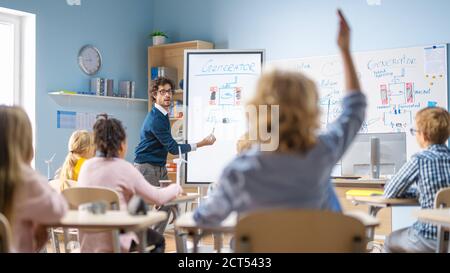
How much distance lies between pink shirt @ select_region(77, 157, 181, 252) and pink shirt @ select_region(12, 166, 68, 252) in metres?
0.76

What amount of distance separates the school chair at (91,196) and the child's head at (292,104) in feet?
3.39

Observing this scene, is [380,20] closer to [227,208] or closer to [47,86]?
[47,86]

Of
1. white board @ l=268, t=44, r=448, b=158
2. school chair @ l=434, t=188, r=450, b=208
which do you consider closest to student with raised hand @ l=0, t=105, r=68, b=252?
school chair @ l=434, t=188, r=450, b=208

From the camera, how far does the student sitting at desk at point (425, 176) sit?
262cm

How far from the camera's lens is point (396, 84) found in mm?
5184

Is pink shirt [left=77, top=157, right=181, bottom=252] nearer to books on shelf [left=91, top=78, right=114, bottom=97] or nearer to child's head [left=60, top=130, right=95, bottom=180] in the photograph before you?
child's head [left=60, top=130, right=95, bottom=180]

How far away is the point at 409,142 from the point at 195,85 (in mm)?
2089

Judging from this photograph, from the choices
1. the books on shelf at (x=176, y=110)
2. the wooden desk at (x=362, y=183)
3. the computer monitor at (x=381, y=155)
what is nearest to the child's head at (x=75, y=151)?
the computer monitor at (x=381, y=155)

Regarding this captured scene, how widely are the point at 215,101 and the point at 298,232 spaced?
3.97m

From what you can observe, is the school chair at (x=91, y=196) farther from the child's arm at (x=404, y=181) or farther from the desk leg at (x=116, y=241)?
the child's arm at (x=404, y=181)

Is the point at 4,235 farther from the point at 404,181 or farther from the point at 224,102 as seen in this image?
the point at 224,102

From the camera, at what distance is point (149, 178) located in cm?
438

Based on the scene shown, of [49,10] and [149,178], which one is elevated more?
[49,10]
